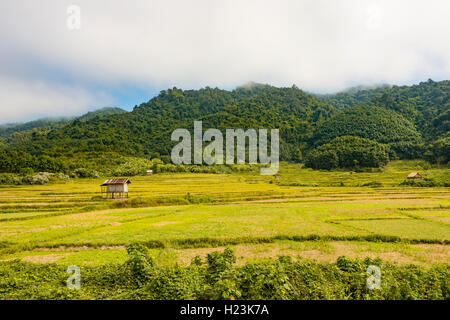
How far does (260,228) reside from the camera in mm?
21188

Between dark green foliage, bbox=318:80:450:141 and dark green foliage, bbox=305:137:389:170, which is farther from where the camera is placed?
dark green foliage, bbox=318:80:450:141

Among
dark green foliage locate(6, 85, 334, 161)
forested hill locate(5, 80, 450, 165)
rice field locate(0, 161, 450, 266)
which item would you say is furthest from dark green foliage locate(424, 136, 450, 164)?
rice field locate(0, 161, 450, 266)

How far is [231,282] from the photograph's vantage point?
8.62 m

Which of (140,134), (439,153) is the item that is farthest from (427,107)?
(140,134)

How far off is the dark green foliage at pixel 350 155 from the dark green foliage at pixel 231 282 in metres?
103

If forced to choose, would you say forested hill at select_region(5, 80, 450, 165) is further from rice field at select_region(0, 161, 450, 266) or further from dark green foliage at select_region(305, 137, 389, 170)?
rice field at select_region(0, 161, 450, 266)

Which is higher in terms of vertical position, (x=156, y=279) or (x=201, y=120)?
(x=201, y=120)

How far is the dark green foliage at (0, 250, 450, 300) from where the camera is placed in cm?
874

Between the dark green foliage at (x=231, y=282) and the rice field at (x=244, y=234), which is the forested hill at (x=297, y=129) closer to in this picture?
the rice field at (x=244, y=234)

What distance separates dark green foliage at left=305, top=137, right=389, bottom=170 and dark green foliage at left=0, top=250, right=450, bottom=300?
4038 inches

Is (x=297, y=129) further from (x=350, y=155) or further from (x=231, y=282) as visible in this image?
(x=231, y=282)

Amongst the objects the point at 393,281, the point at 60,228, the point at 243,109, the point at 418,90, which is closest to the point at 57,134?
the point at 243,109
